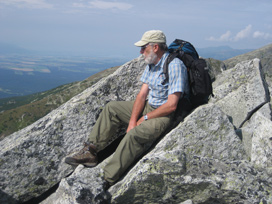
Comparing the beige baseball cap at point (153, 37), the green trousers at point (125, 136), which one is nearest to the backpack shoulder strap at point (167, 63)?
the beige baseball cap at point (153, 37)

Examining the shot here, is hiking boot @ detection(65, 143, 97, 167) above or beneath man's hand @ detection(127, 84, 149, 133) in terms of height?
beneath

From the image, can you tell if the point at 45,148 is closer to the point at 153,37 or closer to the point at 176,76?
the point at 176,76

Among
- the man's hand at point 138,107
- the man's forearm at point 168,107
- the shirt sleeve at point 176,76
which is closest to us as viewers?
the shirt sleeve at point 176,76

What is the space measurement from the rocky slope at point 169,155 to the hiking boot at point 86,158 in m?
0.38

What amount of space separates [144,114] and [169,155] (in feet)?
11.2

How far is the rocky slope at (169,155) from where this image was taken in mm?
7219

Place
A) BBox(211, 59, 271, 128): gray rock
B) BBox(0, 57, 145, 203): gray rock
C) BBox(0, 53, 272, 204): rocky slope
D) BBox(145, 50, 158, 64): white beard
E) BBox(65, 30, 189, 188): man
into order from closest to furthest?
BBox(0, 53, 272, 204): rocky slope < BBox(65, 30, 189, 188): man < BBox(145, 50, 158, 64): white beard < BBox(0, 57, 145, 203): gray rock < BBox(211, 59, 271, 128): gray rock

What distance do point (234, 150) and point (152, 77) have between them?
14.5ft

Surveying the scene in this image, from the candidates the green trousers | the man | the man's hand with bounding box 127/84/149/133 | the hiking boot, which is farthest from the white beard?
the hiking boot

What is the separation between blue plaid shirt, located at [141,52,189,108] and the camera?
30.4ft

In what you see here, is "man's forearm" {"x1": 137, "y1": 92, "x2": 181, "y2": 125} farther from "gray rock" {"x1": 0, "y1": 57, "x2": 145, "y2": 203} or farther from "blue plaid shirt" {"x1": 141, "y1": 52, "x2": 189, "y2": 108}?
"gray rock" {"x1": 0, "y1": 57, "x2": 145, "y2": 203}

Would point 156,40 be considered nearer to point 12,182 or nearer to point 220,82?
point 220,82

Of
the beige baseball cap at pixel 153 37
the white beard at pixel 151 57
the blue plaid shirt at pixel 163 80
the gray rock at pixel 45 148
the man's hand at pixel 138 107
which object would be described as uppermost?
the beige baseball cap at pixel 153 37

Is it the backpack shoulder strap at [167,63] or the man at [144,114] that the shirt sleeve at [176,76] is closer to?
the man at [144,114]
